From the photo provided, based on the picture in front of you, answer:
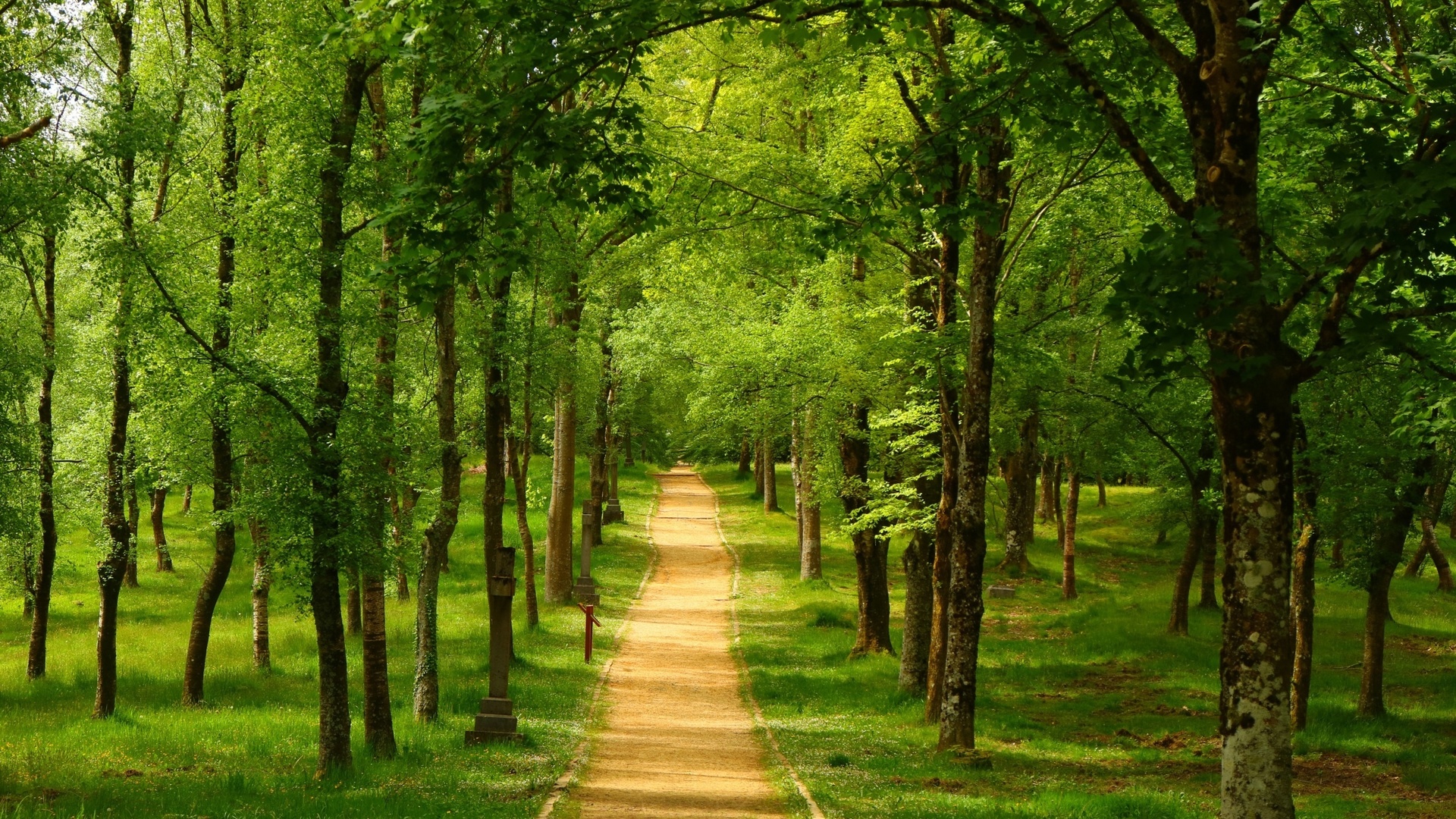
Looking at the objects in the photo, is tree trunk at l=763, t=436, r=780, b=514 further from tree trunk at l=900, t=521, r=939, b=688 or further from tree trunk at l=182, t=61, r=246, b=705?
tree trunk at l=182, t=61, r=246, b=705

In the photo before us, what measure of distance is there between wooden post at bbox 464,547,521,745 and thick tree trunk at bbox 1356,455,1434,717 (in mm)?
12910

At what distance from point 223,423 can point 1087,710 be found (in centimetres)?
1412

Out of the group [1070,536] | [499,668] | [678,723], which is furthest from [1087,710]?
[1070,536]

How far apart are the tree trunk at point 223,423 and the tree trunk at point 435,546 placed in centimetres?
274

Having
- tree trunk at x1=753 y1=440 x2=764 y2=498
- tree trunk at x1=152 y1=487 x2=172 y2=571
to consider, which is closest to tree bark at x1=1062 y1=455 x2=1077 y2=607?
tree trunk at x1=753 y1=440 x2=764 y2=498

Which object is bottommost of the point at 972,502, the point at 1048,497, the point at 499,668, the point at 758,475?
the point at 499,668

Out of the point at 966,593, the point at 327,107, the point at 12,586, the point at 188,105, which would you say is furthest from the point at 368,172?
the point at 12,586

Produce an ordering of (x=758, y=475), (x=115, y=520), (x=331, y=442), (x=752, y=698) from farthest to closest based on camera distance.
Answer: (x=758, y=475)
(x=752, y=698)
(x=115, y=520)
(x=331, y=442)

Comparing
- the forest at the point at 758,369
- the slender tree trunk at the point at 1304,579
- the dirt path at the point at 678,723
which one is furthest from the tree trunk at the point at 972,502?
the slender tree trunk at the point at 1304,579

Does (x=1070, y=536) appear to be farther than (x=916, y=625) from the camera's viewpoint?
Yes

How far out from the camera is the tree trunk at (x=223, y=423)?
1458 centimetres

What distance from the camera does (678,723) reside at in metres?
17.6

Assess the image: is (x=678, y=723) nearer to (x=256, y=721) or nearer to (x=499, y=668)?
Result: (x=499, y=668)

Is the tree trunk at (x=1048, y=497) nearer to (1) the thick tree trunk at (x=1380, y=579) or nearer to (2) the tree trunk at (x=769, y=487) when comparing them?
(2) the tree trunk at (x=769, y=487)
